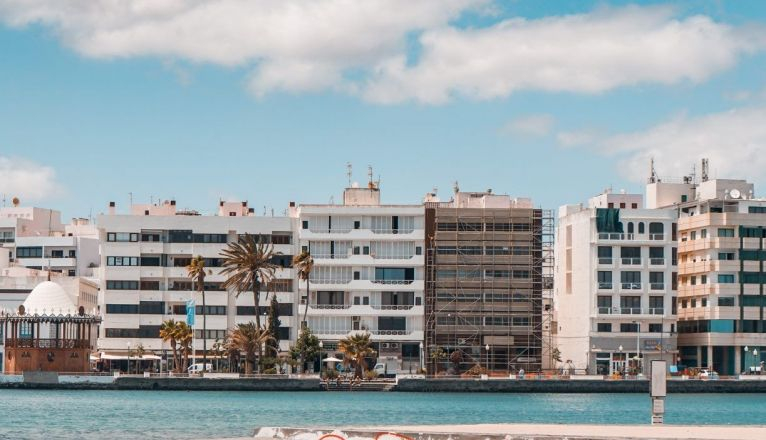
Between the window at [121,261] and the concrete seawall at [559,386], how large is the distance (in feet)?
92.0

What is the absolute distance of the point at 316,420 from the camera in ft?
267

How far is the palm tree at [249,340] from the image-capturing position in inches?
5246

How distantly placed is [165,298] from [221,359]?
24.8 ft

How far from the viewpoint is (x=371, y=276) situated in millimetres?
143250

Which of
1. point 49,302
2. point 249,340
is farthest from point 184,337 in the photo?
point 49,302

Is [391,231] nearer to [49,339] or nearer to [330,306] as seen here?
[330,306]

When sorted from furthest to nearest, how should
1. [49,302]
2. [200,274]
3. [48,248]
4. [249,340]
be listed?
[48,248]
[200,274]
[249,340]
[49,302]

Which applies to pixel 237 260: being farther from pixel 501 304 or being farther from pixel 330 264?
pixel 501 304

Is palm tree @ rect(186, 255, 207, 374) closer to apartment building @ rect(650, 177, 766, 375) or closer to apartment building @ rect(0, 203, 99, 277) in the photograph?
apartment building @ rect(0, 203, 99, 277)

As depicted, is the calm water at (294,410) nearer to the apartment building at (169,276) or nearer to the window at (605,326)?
the window at (605,326)

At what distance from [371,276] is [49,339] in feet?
96.5

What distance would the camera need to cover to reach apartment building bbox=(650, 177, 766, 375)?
14325 cm

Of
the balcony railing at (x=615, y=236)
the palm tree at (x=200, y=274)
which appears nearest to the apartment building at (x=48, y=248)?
the palm tree at (x=200, y=274)

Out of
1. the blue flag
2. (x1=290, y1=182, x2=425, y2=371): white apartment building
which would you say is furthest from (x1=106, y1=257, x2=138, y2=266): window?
(x1=290, y1=182, x2=425, y2=371): white apartment building
